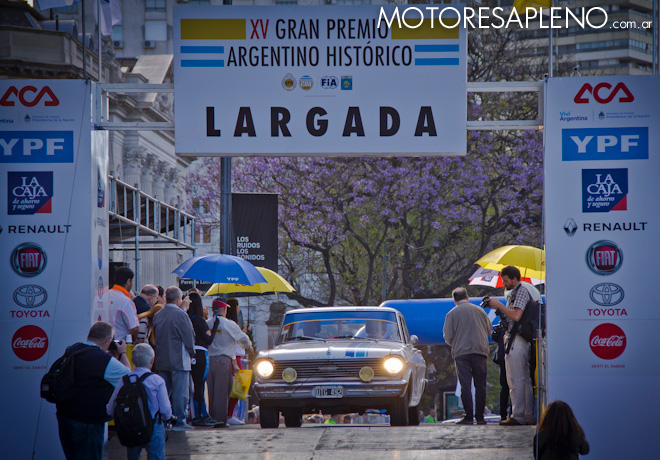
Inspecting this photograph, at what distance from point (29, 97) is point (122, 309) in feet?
9.02

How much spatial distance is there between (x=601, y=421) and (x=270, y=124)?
4.52m

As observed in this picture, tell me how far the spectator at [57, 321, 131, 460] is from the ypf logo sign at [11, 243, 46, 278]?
6.39 ft

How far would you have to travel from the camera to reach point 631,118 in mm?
9477

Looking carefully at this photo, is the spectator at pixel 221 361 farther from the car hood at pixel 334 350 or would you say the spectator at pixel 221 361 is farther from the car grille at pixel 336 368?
the car grille at pixel 336 368

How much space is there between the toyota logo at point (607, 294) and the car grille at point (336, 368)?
3.33m

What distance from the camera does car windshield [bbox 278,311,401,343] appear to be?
13.1 meters

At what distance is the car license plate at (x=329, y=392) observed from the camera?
11.8 meters

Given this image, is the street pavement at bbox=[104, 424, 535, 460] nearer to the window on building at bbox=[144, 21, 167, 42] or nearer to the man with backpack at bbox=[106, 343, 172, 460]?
the man with backpack at bbox=[106, 343, 172, 460]

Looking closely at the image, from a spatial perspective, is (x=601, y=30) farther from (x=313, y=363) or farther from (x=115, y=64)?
(x=313, y=363)

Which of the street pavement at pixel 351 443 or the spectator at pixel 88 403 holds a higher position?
the spectator at pixel 88 403

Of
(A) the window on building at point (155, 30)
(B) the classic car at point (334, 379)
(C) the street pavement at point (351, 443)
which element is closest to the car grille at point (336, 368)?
(B) the classic car at point (334, 379)

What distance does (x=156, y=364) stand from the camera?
11.9 metres

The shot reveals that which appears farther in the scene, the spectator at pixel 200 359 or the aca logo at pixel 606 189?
the spectator at pixel 200 359

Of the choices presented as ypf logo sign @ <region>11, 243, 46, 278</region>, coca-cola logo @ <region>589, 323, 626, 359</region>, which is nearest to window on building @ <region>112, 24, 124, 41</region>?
ypf logo sign @ <region>11, 243, 46, 278</region>
